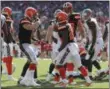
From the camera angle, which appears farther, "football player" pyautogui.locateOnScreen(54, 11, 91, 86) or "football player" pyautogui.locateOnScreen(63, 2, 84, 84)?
"football player" pyautogui.locateOnScreen(63, 2, 84, 84)

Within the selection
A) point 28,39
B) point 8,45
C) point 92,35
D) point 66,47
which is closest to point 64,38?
point 66,47

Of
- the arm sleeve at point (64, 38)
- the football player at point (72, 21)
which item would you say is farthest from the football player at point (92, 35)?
the arm sleeve at point (64, 38)

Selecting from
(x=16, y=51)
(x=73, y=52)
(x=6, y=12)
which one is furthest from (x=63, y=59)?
(x=16, y=51)

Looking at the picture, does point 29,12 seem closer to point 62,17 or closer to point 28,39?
point 28,39

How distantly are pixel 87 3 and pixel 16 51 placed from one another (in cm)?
1159

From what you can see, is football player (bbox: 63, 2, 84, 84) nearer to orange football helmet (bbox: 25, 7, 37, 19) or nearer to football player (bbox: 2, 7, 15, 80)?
orange football helmet (bbox: 25, 7, 37, 19)

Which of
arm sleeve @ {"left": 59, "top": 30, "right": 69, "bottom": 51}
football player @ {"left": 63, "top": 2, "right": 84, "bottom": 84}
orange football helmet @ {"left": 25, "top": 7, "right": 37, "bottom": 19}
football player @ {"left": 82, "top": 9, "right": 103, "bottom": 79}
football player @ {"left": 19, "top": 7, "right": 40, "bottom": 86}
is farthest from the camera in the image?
football player @ {"left": 82, "top": 9, "right": 103, "bottom": 79}

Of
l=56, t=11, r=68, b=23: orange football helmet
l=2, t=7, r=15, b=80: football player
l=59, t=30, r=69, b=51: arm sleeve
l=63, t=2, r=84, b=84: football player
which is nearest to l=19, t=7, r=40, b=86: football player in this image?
l=56, t=11, r=68, b=23: orange football helmet

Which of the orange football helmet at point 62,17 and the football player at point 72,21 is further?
the football player at point 72,21

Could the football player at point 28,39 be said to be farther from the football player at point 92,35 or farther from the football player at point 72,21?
the football player at point 92,35

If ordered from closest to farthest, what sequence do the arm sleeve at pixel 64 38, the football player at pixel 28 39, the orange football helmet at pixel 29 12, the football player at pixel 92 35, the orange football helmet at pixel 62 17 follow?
the arm sleeve at pixel 64 38 → the orange football helmet at pixel 62 17 → the football player at pixel 28 39 → the orange football helmet at pixel 29 12 → the football player at pixel 92 35

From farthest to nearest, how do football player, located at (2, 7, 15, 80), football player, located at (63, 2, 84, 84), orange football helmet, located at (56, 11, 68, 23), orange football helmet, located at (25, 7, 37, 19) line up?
football player, located at (2, 7, 15, 80)
football player, located at (63, 2, 84, 84)
orange football helmet, located at (25, 7, 37, 19)
orange football helmet, located at (56, 11, 68, 23)

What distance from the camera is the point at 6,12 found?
40.4 ft

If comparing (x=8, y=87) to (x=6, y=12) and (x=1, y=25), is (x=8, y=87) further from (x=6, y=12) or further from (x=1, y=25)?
(x=6, y=12)
